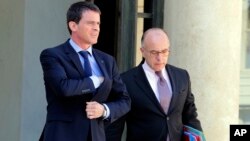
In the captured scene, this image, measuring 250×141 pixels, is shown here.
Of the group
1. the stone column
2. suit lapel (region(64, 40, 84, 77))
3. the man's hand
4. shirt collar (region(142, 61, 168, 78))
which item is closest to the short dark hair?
suit lapel (region(64, 40, 84, 77))

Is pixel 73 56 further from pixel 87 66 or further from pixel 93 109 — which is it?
pixel 93 109

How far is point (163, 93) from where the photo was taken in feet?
13.3

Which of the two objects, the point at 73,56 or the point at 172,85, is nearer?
the point at 73,56

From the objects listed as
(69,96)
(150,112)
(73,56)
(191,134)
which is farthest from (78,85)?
(191,134)

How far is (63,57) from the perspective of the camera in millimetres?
3436

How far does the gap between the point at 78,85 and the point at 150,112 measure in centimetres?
82

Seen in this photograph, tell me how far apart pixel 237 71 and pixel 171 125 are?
5.03 ft

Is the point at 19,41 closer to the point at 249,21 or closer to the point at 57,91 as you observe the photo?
the point at 249,21

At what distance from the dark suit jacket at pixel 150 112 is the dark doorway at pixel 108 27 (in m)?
2.35

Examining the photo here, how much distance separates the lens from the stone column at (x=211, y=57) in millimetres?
5184

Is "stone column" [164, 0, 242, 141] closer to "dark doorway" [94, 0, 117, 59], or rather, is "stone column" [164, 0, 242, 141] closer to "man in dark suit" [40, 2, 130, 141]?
"dark doorway" [94, 0, 117, 59]

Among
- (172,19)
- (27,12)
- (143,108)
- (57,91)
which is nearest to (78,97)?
(57,91)

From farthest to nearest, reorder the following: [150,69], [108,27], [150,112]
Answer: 1. [108,27]
2. [150,69]
3. [150,112]

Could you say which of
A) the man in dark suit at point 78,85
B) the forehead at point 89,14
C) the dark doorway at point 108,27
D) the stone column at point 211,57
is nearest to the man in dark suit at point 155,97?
the man in dark suit at point 78,85
